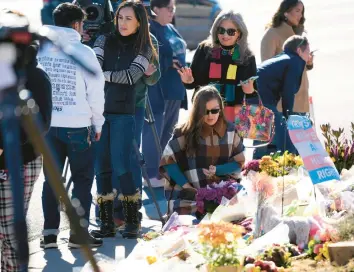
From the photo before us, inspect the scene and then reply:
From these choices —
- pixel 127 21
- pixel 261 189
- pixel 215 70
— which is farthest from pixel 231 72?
pixel 261 189

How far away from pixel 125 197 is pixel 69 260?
2.72ft

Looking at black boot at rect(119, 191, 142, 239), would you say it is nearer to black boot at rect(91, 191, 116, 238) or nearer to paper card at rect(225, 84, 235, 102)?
black boot at rect(91, 191, 116, 238)

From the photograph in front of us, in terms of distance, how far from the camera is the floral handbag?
8.08m

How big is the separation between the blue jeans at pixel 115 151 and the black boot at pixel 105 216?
0.05 m

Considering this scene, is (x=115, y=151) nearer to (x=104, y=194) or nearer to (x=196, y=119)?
(x=104, y=194)

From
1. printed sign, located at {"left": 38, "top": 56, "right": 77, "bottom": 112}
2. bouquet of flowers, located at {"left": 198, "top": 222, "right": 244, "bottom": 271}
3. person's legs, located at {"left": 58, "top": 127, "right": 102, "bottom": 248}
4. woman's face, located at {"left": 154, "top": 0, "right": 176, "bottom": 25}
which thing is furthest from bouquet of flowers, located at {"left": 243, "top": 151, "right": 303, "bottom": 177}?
woman's face, located at {"left": 154, "top": 0, "right": 176, "bottom": 25}

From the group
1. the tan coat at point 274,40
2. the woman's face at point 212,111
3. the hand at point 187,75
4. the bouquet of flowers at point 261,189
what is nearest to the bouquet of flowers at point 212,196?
the bouquet of flowers at point 261,189

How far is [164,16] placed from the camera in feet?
29.3

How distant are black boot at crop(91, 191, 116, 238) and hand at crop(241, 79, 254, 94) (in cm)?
142

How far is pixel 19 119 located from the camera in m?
2.60

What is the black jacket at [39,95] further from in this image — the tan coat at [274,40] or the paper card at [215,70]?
the tan coat at [274,40]

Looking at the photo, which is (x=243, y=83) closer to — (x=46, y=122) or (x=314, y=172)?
(x=314, y=172)

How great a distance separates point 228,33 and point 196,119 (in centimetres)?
127

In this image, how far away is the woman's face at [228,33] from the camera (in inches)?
318
